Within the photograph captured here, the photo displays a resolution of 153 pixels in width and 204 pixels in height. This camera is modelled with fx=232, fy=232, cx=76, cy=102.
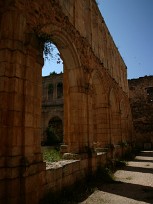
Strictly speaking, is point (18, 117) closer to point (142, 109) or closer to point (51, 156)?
point (51, 156)

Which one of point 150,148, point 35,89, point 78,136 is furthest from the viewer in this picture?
point 150,148

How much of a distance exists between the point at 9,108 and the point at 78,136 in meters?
3.62

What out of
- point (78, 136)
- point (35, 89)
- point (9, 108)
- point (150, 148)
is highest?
point (35, 89)

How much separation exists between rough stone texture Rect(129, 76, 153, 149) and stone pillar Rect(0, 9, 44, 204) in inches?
727

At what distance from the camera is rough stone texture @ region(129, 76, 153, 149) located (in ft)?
72.0

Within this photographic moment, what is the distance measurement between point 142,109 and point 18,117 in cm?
2067

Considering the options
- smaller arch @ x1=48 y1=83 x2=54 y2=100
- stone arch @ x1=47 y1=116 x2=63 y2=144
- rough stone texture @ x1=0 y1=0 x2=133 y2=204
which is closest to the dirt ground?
rough stone texture @ x1=0 y1=0 x2=133 y2=204

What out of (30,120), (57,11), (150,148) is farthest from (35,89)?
(150,148)

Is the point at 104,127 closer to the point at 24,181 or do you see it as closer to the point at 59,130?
the point at 24,181

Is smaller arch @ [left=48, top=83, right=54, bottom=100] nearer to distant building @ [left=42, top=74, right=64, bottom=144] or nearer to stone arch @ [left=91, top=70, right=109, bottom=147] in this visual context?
distant building @ [left=42, top=74, right=64, bottom=144]

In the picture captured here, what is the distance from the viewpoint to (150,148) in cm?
2105

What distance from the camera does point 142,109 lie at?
23453 mm

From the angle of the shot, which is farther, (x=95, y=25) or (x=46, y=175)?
(x=95, y=25)

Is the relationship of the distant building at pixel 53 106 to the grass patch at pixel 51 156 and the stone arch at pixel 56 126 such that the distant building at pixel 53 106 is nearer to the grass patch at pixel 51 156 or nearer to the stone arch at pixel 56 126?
the stone arch at pixel 56 126
